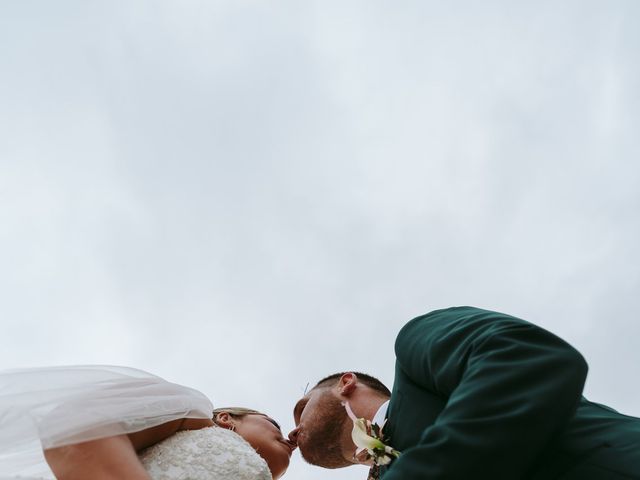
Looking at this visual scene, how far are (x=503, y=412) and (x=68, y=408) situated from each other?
2.43 meters

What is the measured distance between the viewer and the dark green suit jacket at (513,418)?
2.48 metres

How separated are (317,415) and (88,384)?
201 centimetres

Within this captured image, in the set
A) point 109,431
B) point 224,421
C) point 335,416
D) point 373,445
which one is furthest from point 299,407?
point 109,431

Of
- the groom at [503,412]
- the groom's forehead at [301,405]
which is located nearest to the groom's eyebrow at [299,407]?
the groom's forehead at [301,405]

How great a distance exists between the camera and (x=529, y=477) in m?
2.79

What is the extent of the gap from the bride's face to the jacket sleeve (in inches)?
92.1

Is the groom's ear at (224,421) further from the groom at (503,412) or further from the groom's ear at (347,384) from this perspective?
the groom at (503,412)

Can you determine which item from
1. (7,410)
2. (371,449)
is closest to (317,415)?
(371,449)

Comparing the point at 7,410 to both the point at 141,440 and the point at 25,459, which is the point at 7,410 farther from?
the point at 141,440

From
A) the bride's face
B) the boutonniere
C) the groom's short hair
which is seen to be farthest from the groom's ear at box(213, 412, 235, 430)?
the boutonniere

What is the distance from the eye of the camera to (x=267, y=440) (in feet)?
15.8

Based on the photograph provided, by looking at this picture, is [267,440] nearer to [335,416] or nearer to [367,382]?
[335,416]

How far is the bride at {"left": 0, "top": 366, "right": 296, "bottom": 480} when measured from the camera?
330 cm

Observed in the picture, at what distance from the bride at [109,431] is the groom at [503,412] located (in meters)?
1.35
